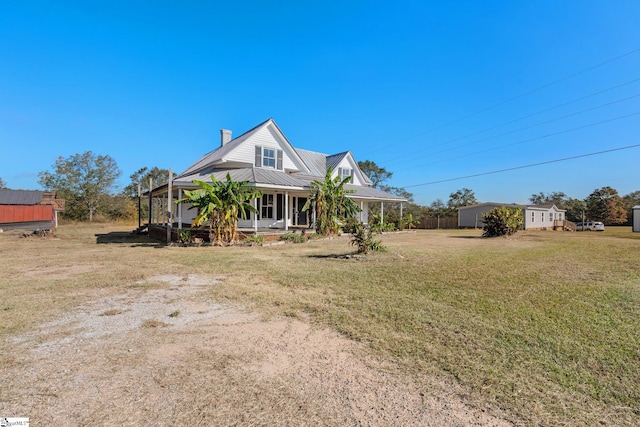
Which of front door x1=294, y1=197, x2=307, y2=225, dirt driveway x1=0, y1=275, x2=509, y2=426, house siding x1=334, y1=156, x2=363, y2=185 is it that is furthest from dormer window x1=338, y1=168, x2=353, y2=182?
dirt driveway x1=0, y1=275, x2=509, y2=426

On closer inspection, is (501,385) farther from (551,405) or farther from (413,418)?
(413,418)

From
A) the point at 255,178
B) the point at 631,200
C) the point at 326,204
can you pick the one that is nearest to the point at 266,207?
the point at 255,178

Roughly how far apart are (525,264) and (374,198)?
47.7ft

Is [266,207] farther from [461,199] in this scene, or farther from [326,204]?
[461,199]

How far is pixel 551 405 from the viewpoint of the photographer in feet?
8.25

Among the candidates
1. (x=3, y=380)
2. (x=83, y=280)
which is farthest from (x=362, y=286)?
(x=83, y=280)

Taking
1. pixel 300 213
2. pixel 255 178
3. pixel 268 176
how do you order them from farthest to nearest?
pixel 300 213, pixel 268 176, pixel 255 178

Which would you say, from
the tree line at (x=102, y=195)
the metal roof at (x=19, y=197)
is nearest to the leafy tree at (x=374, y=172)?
the tree line at (x=102, y=195)

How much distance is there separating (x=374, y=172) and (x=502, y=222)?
30263mm

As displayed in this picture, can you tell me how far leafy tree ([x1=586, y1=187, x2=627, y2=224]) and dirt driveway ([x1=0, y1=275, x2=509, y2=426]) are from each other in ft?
208

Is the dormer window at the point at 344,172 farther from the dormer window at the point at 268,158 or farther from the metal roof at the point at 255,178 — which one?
the dormer window at the point at 268,158

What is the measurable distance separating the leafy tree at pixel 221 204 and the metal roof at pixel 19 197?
16660 mm

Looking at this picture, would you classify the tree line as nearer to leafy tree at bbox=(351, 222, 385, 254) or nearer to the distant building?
the distant building

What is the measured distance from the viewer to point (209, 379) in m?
2.90
